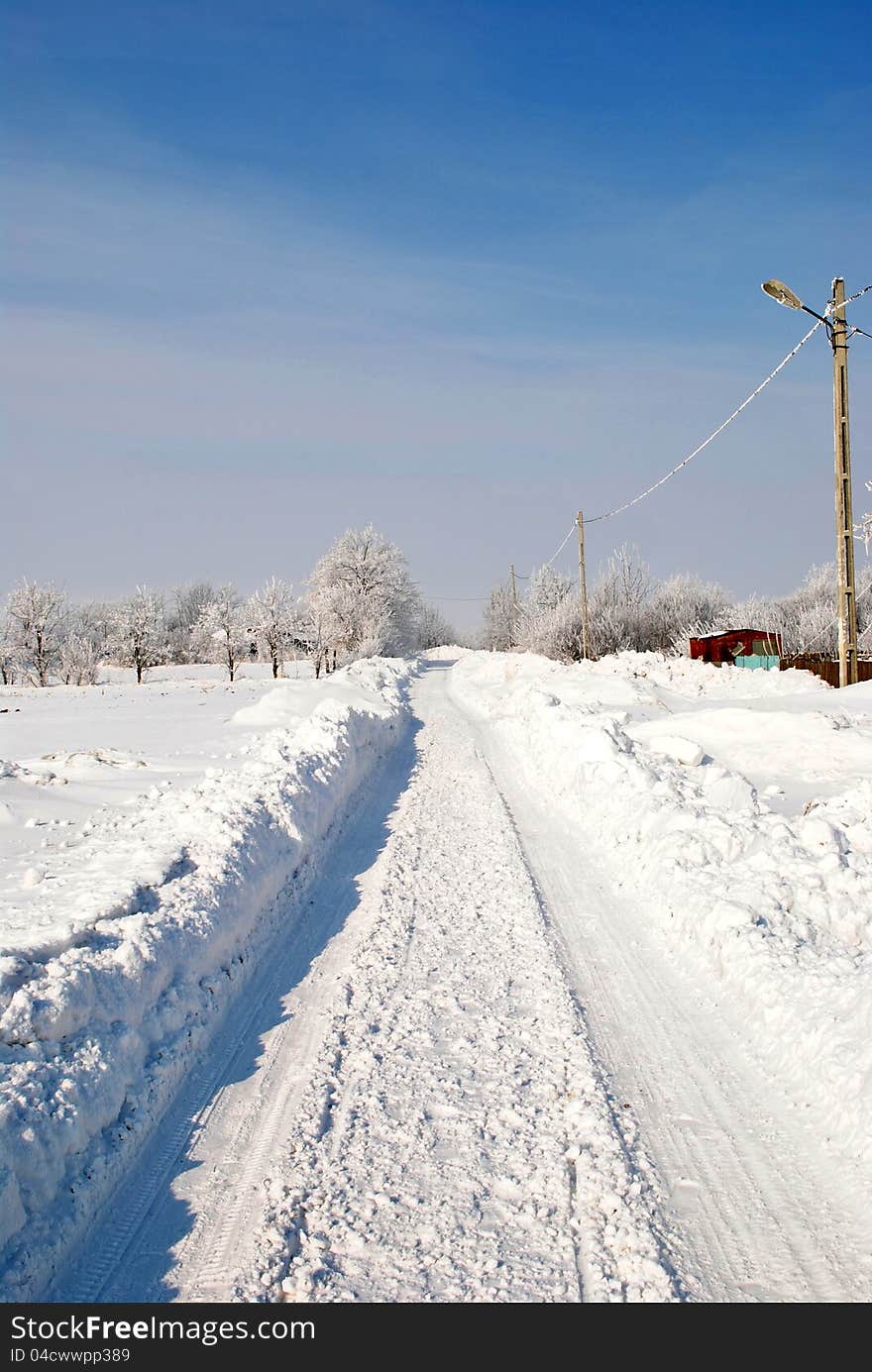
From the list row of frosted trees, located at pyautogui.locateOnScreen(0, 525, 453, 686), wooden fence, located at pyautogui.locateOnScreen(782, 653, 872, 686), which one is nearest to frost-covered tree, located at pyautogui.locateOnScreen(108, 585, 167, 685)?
row of frosted trees, located at pyautogui.locateOnScreen(0, 525, 453, 686)

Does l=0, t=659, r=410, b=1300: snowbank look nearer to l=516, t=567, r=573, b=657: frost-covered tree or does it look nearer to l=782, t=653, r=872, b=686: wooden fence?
l=782, t=653, r=872, b=686: wooden fence

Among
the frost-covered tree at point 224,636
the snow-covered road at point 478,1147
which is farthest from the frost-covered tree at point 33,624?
the snow-covered road at point 478,1147

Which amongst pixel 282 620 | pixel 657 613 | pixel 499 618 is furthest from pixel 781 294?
pixel 499 618

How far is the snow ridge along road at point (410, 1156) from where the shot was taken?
10.8ft

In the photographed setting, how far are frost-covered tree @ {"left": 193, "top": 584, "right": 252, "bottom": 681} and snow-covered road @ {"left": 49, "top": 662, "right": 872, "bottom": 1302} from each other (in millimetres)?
56401

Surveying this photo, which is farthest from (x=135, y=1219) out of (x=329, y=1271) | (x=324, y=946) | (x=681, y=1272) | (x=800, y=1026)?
(x=800, y=1026)

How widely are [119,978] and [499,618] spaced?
3810 inches

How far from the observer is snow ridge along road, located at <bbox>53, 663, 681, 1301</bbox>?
328 centimetres

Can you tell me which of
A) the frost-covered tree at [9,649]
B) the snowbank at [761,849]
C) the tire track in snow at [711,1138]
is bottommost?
the tire track in snow at [711,1138]

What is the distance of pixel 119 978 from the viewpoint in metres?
4.95

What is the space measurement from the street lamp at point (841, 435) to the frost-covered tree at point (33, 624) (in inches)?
2405

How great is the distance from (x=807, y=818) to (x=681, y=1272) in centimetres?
551

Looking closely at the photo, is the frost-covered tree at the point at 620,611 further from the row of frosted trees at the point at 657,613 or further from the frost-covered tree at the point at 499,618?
the frost-covered tree at the point at 499,618

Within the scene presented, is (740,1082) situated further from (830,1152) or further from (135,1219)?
(135,1219)
